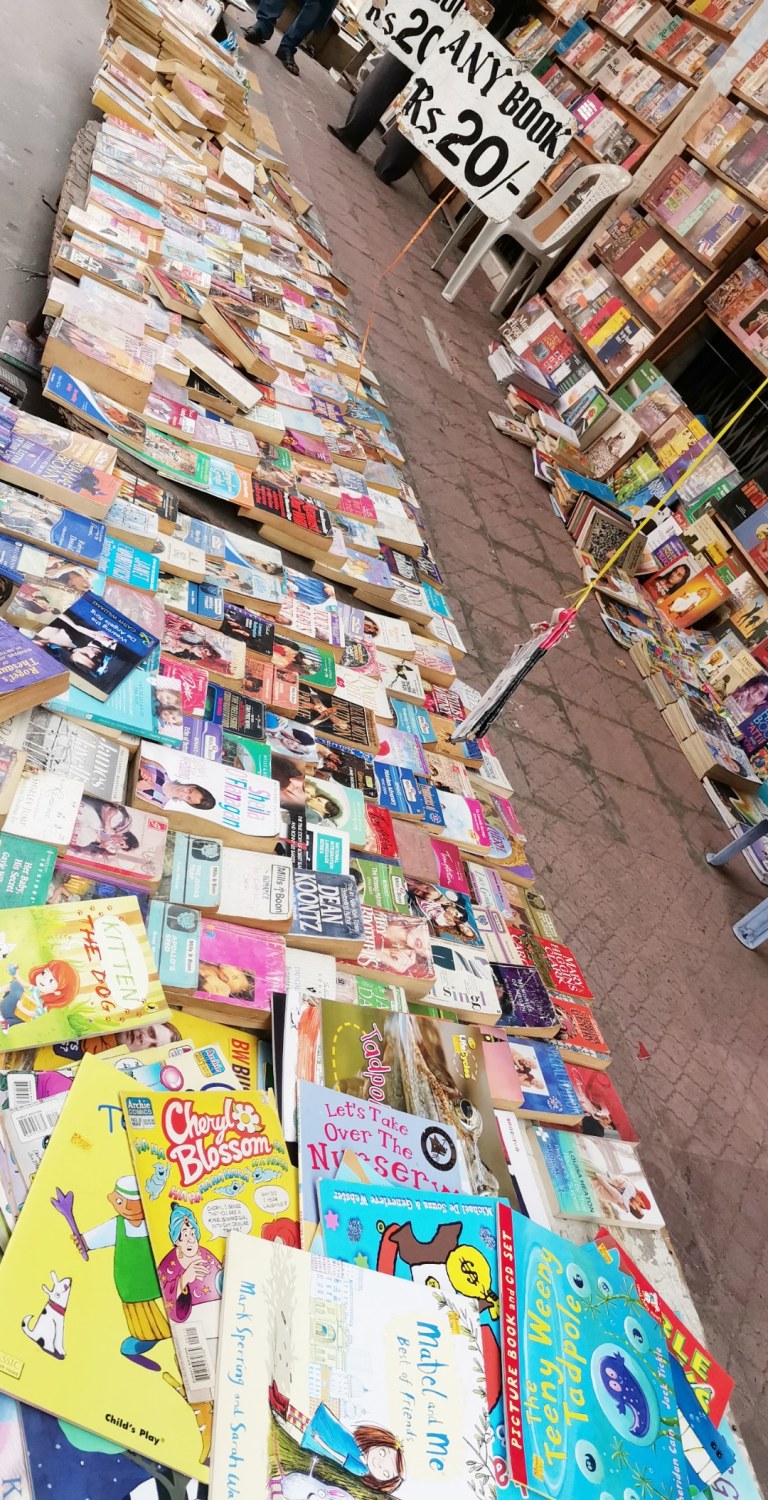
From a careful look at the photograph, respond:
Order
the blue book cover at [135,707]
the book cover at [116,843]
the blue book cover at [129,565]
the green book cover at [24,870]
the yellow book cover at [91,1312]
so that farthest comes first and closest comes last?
the blue book cover at [129,565] < the blue book cover at [135,707] < the book cover at [116,843] < the green book cover at [24,870] < the yellow book cover at [91,1312]

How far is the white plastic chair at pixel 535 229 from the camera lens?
5500 millimetres

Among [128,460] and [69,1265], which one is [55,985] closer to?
[69,1265]

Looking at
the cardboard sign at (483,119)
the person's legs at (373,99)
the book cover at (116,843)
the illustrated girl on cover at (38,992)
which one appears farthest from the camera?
the person's legs at (373,99)

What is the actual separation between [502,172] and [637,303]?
93.6 inches

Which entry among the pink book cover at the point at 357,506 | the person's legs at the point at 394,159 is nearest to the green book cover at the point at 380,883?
the pink book cover at the point at 357,506

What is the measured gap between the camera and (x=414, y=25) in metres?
3.09

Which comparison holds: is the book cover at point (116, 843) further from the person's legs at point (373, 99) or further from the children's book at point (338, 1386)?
the person's legs at point (373, 99)

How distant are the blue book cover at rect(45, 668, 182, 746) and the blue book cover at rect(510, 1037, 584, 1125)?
0.88 m

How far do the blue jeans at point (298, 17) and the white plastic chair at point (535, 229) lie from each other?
6.37 feet

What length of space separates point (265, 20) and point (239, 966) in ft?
25.2

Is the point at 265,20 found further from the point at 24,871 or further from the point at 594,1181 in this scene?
the point at 594,1181

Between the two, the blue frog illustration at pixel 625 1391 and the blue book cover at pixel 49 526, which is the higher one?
the blue frog illustration at pixel 625 1391

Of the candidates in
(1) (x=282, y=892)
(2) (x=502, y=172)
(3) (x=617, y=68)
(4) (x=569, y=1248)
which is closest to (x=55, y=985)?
(1) (x=282, y=892)

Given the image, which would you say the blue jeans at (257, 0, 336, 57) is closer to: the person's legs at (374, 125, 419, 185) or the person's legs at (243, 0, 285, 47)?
the person's legs at (243, 0, 285, 47)
